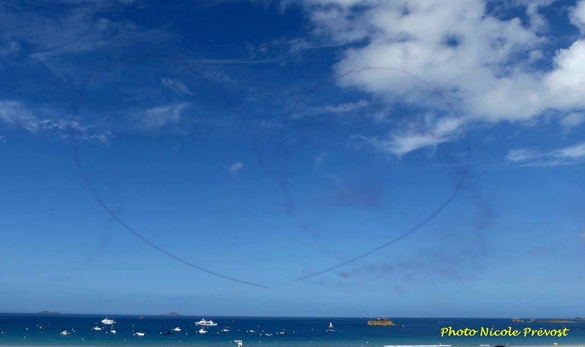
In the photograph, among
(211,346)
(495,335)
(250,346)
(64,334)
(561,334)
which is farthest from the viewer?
(495,335)

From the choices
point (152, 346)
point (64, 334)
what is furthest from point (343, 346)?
point (64, 334)

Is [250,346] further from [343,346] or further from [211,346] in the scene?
[343,346]

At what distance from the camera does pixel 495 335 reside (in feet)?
627

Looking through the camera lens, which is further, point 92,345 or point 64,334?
point 64,334

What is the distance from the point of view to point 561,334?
582 feet

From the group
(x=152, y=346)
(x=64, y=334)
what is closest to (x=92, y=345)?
(x=152, y=346)

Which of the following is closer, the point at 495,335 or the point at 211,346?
the point at 211,346

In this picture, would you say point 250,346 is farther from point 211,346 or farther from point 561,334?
point 561,334

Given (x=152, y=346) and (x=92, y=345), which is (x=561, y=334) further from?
(x=92, y=345)

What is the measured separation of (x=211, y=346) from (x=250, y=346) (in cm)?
1224

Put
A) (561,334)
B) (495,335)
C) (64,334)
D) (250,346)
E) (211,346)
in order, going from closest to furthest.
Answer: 1. (250,346)
2. (211,346)
3. (64,334)
4. (561,334)
5. (495,335)

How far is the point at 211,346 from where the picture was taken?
112938mm

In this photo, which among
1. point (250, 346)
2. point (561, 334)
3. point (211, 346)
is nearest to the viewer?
point (250, 346)

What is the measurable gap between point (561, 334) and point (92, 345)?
146m
